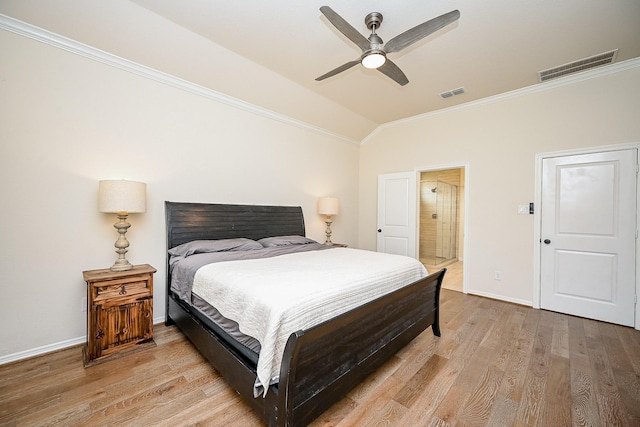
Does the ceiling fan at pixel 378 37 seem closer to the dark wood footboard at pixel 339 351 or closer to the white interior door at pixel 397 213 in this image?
the dark wood footboard at pixel 339 351

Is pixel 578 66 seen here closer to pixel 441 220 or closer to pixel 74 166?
pixel 441 220

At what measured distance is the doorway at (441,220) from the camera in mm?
6059

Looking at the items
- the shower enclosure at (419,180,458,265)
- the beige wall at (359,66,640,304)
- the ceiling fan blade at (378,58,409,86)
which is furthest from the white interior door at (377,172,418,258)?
the ceiling fan blade at (378,58,409,86)

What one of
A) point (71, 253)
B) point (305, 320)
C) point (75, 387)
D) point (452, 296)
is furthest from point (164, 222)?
point (452, 296)

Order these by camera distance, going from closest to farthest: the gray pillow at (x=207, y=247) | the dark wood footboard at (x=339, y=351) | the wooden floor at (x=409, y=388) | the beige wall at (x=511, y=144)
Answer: the dark wood footboard at (x=339, y=351) < the wooden floor at (x=409, y=388) < the gray pillow at (x=207, y=247) < the beige wall at (x=511, y=144)

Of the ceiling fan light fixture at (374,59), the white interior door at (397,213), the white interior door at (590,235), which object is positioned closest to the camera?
the ceiling fan light fixture at (374,59)

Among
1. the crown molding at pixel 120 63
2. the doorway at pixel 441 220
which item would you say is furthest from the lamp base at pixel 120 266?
the doorway at pixel 441 220

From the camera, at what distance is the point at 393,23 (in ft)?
7.75

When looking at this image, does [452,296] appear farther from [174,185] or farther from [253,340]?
[174,185]

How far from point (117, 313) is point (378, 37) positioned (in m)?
3.17

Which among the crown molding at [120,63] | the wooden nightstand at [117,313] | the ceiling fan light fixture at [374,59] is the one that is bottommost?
the wooden nightstand at [117,313]

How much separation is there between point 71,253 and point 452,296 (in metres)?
4.69

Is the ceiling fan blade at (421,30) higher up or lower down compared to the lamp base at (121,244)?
higher up

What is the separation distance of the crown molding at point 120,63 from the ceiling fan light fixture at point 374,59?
205 centimetres
